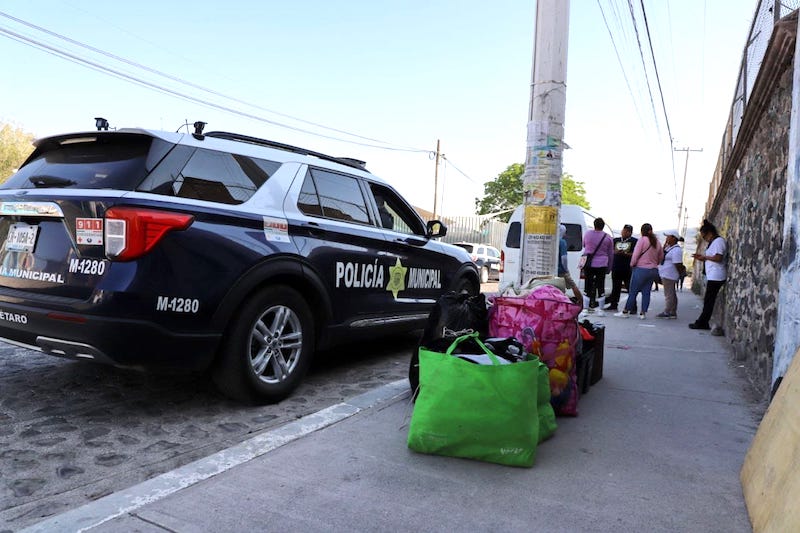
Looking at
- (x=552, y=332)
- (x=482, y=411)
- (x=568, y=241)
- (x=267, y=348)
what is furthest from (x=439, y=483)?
(x=568, y=241)

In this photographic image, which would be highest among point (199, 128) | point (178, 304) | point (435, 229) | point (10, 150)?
point (10, 150)

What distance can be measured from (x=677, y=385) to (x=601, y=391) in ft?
2.58

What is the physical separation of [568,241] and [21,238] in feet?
35.0

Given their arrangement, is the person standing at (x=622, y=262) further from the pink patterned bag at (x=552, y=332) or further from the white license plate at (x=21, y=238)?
the white license plate at (x=21, y=238)

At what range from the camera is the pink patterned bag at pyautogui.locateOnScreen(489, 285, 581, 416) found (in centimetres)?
367

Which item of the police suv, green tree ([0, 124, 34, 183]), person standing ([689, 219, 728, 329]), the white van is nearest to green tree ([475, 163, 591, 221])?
green tree ([0, 124, 34, 183])

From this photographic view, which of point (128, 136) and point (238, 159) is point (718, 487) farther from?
point (128, 136)

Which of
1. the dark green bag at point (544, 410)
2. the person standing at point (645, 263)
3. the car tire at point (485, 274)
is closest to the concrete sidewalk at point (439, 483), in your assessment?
the dark green bag at point (544, 410)

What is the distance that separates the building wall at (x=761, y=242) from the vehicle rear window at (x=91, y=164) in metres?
4.34

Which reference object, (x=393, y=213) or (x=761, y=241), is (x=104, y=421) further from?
(x=761, y=241)

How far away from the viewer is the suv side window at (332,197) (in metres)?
4.34

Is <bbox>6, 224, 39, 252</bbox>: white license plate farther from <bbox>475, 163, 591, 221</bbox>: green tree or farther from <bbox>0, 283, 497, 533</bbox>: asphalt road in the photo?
<bbox>475, 163, 591, 221</bbox>: green tree

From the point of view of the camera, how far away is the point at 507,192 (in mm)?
60219

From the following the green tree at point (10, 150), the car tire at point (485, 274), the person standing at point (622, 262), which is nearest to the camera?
the person standing at point (622, 262)
